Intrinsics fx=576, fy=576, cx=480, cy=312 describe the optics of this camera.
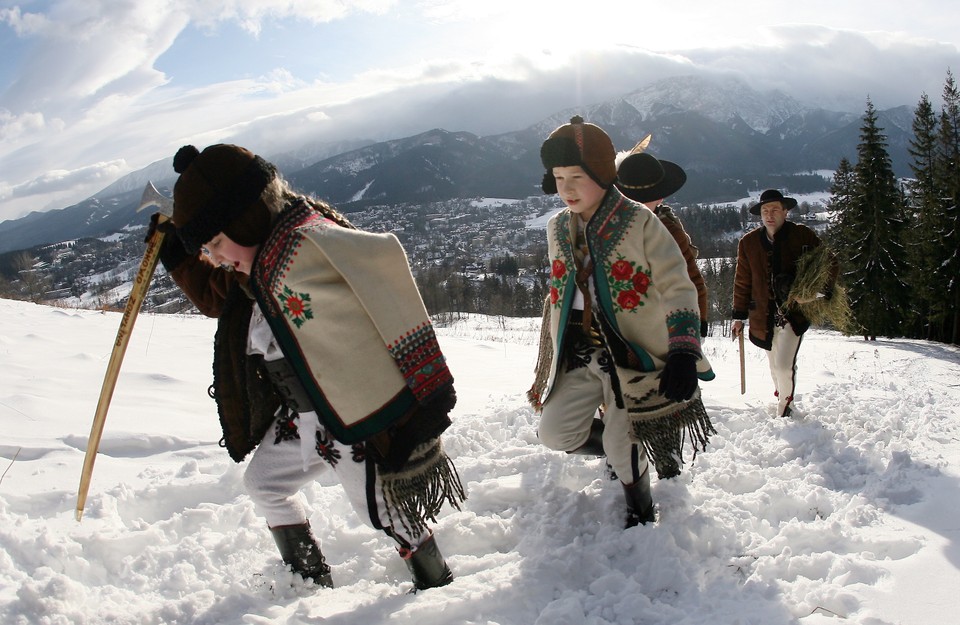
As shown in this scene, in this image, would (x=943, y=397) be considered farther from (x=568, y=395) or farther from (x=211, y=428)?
(x=211, y=428)

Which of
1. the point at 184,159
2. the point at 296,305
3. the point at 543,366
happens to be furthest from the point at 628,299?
the point at 184,159

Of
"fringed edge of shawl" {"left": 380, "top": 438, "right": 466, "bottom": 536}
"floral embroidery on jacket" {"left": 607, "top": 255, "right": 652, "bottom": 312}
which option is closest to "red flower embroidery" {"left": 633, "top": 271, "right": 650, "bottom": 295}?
"floral embroidery on jacket" {"left": 607, "top": 255, "right": 652, "bottom": 312}

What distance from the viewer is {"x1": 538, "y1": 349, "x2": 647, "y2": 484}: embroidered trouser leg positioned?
313 centimetres

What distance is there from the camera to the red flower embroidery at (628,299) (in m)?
2.97

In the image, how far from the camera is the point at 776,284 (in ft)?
17.9

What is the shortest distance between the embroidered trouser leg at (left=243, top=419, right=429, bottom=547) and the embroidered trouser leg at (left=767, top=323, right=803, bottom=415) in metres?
4.03

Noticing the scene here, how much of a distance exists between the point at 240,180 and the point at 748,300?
5027 millimetres

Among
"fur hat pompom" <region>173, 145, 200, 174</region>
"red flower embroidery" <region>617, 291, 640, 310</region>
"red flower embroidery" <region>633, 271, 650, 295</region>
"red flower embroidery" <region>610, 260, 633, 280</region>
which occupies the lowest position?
"red flower embroidery" <region>617, 291, 640, 310</region>

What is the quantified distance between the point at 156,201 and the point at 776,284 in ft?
16.9

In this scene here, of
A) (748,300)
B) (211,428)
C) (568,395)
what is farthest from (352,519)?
(748,300)

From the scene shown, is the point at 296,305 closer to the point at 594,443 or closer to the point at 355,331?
the point at 355,331

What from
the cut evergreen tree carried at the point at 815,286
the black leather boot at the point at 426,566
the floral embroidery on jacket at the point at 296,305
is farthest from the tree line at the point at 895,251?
the floral embroidery on jacket at the point at 296,305

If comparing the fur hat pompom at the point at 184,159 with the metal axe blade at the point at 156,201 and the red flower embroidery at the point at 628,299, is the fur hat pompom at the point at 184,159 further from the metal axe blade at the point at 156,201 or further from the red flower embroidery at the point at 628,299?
the red flower embroidery at the point at 628,299

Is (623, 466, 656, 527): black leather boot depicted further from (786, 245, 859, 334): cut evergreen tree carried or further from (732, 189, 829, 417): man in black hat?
(786, 245, 859, 334): cut evergreen tree carried
